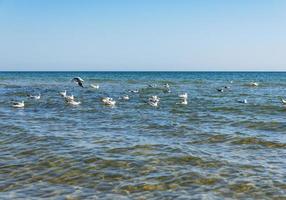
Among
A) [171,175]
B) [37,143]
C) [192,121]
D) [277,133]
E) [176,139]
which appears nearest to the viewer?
[171,175]

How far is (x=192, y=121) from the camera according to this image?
21156 millimetres

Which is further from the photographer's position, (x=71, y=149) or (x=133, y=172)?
(x=71, y=149)

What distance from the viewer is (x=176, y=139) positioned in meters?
16.0

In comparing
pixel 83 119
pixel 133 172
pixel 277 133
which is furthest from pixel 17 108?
pixel 133 172

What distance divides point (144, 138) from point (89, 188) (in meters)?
6.27

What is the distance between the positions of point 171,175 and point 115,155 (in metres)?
2.57

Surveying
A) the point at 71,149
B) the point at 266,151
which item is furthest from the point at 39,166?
the point at 266,151

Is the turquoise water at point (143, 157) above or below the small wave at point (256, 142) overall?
below

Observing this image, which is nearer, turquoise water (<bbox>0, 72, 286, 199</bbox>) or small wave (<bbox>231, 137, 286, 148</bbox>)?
turquoise water (<bbox>0, 72, 286, 199</bbox>)

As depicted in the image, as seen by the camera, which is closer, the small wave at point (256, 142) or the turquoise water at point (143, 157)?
the turquoise water at point (143, 157)

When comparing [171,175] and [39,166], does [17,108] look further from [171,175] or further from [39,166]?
[171,175]

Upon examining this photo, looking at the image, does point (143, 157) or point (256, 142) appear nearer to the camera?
point (143, 157)

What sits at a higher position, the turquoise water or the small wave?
the small wave

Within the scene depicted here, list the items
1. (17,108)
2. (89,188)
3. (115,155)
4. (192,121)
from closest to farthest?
(89,188)
(115,155)
(192,121)
(17,108)
